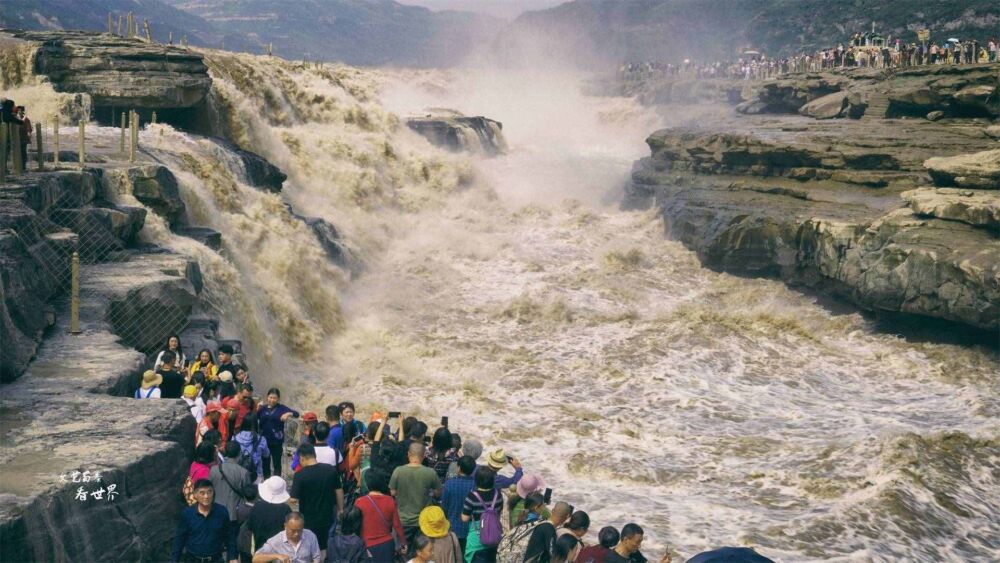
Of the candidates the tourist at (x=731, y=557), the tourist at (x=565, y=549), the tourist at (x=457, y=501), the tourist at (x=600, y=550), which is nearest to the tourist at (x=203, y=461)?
the tourist at (x=457, y=501)

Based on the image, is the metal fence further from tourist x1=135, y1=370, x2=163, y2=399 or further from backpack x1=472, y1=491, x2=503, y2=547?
backpack x1=472, y1=491, x2=503, y2=547

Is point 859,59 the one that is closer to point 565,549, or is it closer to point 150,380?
point 150,380

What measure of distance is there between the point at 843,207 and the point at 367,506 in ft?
52.2

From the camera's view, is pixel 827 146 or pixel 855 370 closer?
pixel 855 370

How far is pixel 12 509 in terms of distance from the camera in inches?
233

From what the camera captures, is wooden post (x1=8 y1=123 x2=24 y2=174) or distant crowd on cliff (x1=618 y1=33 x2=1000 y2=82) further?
distant crowd on cliff (x1=618 y1=33 x2=1000 y2=82)

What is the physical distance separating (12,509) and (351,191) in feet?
60.0

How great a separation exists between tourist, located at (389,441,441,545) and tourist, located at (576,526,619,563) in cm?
115

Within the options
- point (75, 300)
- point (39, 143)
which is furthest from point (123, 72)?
point (75, 300)

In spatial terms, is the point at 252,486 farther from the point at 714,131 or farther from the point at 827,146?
the point at 714,131

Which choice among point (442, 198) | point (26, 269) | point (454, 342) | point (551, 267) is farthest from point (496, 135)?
point (26, 269)

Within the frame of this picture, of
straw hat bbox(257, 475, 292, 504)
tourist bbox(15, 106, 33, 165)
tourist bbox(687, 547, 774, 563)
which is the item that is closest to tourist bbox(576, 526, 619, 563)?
tourist bbox(687, 547, 774, 563)

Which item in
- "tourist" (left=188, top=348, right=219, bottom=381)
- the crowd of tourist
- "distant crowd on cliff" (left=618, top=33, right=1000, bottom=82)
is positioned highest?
"distant crowd on cliff" (left=618, top=33, right=1000, bottom=82)

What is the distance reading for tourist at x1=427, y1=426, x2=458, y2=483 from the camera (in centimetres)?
738
